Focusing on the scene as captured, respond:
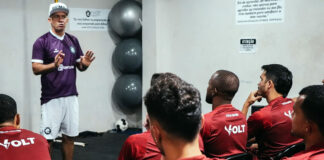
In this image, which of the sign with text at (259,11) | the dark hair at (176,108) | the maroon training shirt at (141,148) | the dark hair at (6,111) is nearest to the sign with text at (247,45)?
the sign with text at (259,11)

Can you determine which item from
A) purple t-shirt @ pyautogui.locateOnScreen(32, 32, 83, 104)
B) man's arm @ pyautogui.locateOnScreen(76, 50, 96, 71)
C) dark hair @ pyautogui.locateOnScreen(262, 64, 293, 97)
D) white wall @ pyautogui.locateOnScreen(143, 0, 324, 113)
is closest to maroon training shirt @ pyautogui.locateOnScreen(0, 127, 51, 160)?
purple t-shirt @ pyautogui.locateOnScreen(32, 32, 83, 104)

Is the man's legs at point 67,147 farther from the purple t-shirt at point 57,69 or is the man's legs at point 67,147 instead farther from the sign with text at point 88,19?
the sign with text at point 88,19

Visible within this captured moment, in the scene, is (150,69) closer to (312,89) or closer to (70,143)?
(70,143)

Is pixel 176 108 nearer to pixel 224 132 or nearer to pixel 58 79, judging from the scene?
pixel 224 132

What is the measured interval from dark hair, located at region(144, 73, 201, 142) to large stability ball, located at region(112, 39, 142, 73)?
403cm

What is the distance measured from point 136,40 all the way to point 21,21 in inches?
59.6

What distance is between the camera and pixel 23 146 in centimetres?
163

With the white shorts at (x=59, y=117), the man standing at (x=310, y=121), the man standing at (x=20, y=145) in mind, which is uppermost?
the man standing at (x=310, y=121)

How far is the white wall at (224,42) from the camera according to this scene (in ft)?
12.7

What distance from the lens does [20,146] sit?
1628 millimetres

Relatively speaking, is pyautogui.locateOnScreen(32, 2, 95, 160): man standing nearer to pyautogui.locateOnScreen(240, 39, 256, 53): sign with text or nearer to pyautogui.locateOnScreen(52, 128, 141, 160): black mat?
pyautogui.locateOnScreen(52, 128, 141, 160): black mat

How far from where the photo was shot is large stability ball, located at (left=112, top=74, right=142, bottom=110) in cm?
507

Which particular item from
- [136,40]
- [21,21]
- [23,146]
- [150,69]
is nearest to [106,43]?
[136,40]

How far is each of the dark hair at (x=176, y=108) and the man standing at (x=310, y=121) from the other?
0.57 meters
